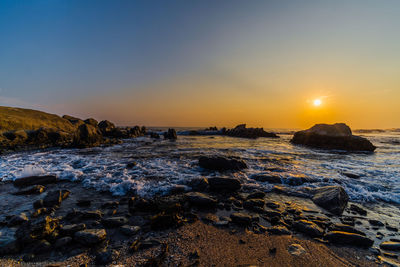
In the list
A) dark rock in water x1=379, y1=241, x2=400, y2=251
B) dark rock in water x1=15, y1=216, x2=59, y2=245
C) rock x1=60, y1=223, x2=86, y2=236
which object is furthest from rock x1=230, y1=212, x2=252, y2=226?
dark rock in water x1=15, y1=216, x2=59, y2=245

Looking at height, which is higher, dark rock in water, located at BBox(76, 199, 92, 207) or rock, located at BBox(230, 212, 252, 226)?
rock, located at BBox(230, 212, 252, 226)

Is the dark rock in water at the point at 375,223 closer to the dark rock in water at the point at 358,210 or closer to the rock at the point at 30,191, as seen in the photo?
the dark rock in water at the point at 358,210

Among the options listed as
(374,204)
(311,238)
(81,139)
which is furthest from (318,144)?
(81,139)

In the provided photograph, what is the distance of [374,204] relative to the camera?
5719 mm

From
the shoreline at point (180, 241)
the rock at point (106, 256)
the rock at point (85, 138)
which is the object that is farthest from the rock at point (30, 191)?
the rock at point (85, 138)

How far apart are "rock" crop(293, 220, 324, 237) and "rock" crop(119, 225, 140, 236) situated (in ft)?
13.4

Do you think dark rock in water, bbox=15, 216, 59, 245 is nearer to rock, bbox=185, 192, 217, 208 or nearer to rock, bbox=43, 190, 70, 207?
rock, bbox=43, 190, 70, 207

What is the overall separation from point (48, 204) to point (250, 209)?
6.59m

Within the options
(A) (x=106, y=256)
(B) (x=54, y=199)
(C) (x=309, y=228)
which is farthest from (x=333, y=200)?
(B) (x=54, y=199)

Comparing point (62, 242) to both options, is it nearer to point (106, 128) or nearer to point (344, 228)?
point (344, 228)

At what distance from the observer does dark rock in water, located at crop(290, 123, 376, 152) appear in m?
22.7

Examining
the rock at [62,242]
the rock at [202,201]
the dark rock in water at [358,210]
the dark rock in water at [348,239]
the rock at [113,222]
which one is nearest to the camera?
the rock at [62,242]

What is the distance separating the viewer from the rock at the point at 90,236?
10.7ft

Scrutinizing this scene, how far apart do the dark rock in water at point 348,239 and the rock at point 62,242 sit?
19.2 feet
